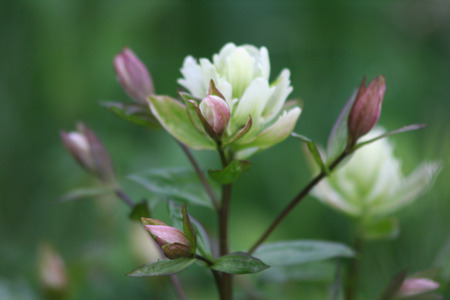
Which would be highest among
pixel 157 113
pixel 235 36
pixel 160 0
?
pixel 160 0

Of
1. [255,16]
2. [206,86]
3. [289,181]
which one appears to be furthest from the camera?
[255,16]

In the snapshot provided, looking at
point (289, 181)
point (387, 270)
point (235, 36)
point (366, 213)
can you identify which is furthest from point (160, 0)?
point (387, 270)

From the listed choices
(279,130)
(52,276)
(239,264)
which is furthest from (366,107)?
(52,276)

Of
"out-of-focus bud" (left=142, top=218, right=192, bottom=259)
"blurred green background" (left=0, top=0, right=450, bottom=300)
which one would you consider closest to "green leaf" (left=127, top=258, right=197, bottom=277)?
"out-of-focus bud" (left=142, top=218, right=192, bottom=259)

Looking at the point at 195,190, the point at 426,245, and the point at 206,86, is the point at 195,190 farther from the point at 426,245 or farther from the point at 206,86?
the point at 426,245

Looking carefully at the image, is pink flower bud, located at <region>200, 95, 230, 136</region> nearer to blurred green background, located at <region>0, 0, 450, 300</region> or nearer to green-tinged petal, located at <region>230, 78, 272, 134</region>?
green-tinged petal, located at <region>230, 78, 272, 134</region>

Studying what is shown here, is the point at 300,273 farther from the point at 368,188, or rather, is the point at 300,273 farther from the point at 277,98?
the point at 277,98
